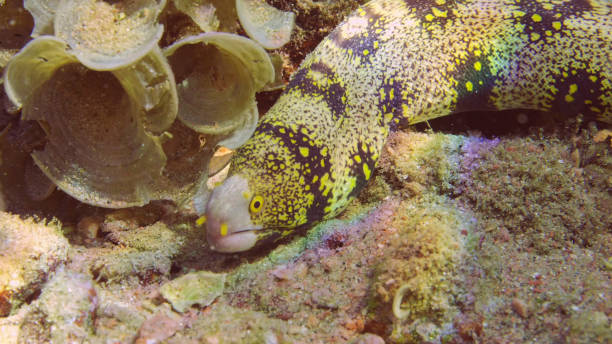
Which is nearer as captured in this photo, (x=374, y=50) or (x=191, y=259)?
(x=191, y=259)

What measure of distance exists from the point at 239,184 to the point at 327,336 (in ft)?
4.03

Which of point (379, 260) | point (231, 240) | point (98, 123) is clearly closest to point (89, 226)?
point (98, 123)

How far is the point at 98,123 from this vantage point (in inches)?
111

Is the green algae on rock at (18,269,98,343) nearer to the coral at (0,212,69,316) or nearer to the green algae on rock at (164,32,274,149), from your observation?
the coral at (0,212,69,316)

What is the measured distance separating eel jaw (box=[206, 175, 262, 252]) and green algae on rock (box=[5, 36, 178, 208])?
0.57 m

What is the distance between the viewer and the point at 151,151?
285 centimetres

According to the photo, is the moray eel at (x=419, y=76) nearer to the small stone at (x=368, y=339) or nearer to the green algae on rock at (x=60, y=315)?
the small stone at (x=368, y=339)

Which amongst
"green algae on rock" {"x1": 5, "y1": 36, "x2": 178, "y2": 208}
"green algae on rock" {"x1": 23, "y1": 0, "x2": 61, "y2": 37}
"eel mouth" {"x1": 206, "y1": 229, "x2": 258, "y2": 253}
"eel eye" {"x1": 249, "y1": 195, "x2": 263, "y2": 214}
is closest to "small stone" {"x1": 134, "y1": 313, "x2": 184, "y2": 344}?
"eel mouth" {"x1": 206, "y1": 229, "x2": 258, "y2": 253}

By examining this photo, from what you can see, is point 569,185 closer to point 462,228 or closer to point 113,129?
point 462,228

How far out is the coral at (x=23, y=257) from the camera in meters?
2.54

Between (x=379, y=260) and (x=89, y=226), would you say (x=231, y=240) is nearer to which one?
(x=379, y=260)

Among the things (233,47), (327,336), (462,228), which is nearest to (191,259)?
(327,336)

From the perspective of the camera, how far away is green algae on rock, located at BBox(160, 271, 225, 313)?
8.71 feet

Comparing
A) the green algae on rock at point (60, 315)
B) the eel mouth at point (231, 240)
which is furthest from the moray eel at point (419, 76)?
the green algae on rock at point (60, 315)
